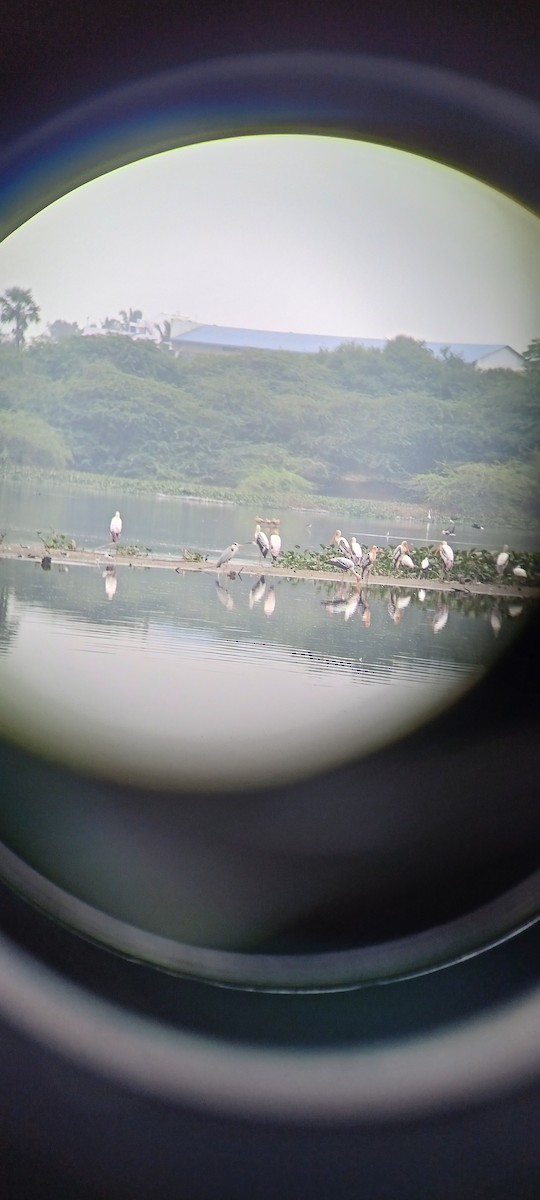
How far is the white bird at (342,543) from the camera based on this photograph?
1172 mm

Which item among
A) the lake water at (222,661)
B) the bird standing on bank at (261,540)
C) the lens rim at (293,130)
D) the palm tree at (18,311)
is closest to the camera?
the lens rim at (293,130)

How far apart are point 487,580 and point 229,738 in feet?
1.11

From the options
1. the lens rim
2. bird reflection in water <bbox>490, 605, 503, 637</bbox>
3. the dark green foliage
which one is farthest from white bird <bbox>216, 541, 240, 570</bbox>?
the lens rim

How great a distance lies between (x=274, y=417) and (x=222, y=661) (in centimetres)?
40

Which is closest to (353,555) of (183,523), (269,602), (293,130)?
(269,602)

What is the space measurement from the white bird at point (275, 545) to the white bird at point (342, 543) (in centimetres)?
7

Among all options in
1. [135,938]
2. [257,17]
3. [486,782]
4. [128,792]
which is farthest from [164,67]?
[486,782]

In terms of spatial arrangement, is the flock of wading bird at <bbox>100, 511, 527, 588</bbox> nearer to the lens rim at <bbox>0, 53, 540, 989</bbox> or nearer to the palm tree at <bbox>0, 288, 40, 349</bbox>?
the palm tree at <bbox>0, 288, 40, 349</bbox>

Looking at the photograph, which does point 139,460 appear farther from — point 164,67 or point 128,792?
point 164,67

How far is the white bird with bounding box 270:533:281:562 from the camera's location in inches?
47.0

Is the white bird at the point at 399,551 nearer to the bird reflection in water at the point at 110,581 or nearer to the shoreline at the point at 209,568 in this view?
the shoreline at the point at 209,568

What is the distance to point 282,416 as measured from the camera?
133 cm

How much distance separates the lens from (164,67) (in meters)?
0.34

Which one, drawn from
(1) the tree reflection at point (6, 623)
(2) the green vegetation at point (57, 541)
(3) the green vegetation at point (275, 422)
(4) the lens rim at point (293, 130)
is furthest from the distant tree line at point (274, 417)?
(4) the lens rim at point (293, 130)
